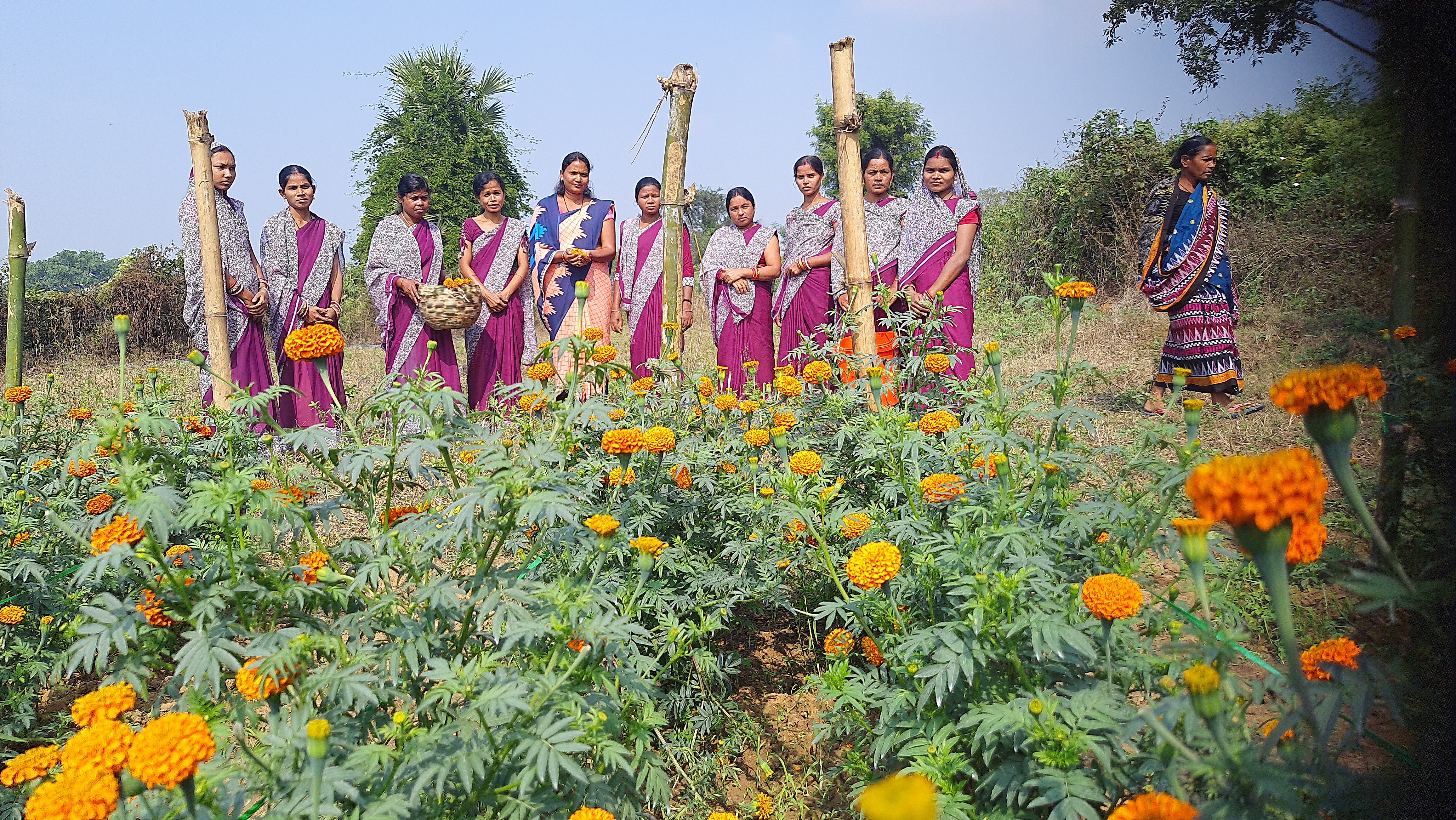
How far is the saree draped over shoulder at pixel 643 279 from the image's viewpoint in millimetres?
5379

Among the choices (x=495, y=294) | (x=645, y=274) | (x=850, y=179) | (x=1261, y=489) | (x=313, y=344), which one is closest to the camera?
(x=1261, y=489)

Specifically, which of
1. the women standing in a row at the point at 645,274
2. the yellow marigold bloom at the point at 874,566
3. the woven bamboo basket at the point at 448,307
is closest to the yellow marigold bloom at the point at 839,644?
the yellow marigold bloom at the point at 874,566

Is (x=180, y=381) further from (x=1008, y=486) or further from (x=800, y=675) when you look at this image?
(x=1008, y=486)

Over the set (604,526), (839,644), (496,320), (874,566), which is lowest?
(839,644)

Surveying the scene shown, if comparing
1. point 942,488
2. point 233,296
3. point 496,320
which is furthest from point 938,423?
point 233,296

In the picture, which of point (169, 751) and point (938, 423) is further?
point (938, 423)

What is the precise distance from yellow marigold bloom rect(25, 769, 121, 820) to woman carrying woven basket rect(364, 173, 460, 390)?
14.3 feet

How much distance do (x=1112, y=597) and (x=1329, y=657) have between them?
0.76ft

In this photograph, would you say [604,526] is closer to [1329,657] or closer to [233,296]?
[1329,657]

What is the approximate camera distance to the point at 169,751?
870 mm

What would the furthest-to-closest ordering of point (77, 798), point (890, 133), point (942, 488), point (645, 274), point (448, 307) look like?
1. point (890, 133)
2. point (645, 274)
3. point (448, 307)
4. point (942, 488)
5. point (77, 798)

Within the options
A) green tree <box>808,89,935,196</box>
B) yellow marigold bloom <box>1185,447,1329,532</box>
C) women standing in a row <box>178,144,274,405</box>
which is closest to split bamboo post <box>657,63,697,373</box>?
women standing in a row <box>178,144,274,405</box>

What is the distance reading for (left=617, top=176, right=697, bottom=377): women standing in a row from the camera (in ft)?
17.6

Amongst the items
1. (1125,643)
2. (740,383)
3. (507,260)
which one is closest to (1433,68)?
(1125,643)
